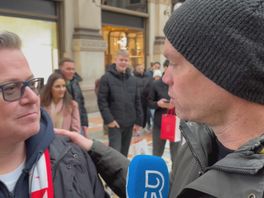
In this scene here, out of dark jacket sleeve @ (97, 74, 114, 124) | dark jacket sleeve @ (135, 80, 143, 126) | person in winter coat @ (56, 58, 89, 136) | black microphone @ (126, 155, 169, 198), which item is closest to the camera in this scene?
black microphone @ (126, 155, 169, 198)

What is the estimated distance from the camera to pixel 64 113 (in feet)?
14.7

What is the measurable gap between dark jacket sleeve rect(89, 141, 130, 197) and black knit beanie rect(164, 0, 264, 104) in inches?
31.9

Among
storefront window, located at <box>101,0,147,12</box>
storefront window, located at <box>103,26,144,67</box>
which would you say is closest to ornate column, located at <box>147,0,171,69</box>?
storefront window, located at <box>101,0,147,12</box>

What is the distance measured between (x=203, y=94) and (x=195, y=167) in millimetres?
329

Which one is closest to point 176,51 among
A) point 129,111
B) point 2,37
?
point 2,37

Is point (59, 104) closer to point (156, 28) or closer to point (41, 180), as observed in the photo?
point (41, 180)

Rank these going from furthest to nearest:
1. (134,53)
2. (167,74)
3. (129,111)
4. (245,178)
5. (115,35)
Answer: (134,53) → (115,35) → (129,111) → (167,74) → (245,178)

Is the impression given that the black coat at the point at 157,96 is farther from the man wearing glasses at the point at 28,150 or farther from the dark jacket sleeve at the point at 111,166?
the man wearing glasses at the point at 28,150

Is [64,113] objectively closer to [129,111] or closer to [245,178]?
[129,111]

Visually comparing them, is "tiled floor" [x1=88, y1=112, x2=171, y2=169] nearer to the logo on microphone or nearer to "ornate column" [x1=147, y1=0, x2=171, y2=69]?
the logo on microphone

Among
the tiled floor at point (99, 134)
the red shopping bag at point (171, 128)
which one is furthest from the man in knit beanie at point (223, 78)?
the tiled floor at point (99, 134)

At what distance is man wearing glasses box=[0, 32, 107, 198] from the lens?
1.52 meters

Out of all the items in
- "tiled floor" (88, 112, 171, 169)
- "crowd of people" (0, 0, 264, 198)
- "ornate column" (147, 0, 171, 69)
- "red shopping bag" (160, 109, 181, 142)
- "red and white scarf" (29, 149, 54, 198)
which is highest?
"ornate column" (147, 0, 171, 69)

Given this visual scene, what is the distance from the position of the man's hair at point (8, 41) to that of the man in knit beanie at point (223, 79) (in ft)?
2.51
